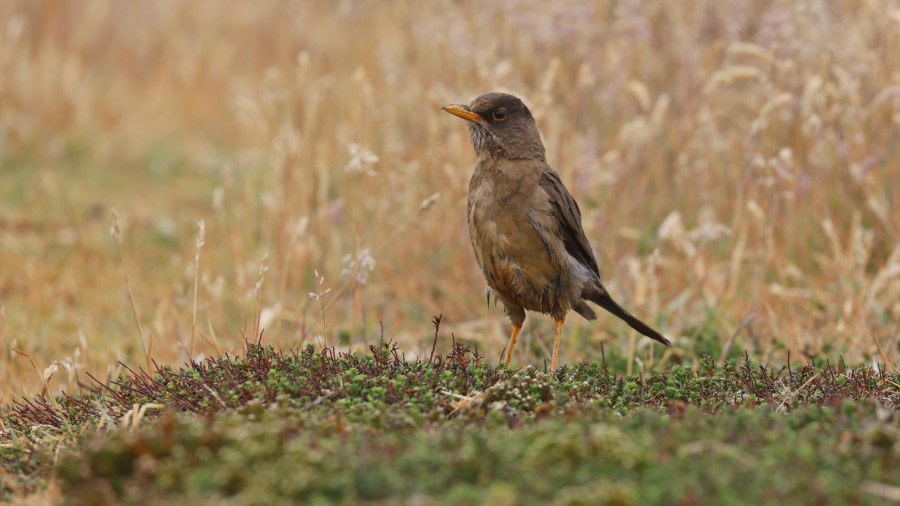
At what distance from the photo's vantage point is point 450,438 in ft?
9.72

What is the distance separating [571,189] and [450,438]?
12.2 feet

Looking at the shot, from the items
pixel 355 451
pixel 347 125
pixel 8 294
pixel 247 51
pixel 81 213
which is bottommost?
pixel 355 451

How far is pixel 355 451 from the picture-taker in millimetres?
2846

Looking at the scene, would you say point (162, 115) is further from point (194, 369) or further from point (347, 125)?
point (194, 369)

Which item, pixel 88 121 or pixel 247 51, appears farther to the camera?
pixel 247 51

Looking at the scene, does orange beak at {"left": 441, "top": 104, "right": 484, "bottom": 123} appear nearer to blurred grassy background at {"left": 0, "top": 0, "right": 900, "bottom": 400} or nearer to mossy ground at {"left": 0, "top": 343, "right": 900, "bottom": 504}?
blurred grassy background at {"left": 0, "top": 0, "right": 900, "bottom": 400}

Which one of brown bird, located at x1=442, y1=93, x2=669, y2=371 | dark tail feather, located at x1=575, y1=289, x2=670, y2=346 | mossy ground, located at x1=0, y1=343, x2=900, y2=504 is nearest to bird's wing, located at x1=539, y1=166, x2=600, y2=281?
brown bird, located at x1=442, y1=93, x2=669, y2=371

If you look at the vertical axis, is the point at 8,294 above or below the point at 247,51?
below

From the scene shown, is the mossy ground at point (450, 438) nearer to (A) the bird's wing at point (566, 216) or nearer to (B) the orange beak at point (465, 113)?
(A) the bird's wing at point (566, 216)

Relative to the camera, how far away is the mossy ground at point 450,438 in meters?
2.61

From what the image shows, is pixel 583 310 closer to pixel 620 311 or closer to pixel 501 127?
pixel 620 311

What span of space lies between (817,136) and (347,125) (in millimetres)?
3322

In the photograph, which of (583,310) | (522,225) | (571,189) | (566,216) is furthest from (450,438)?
(571,189)

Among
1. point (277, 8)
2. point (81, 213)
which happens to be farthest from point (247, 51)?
point (81, 213)
